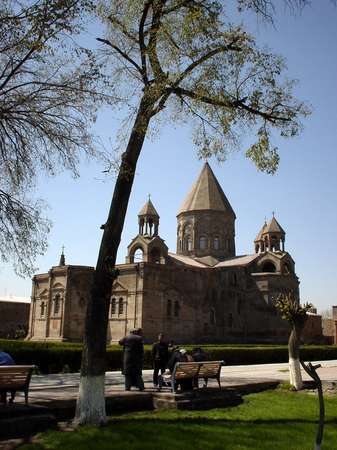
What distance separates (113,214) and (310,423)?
5155 mm

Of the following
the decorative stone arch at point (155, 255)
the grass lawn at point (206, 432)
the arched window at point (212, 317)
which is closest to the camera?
the grass lawn at point (206, 432)

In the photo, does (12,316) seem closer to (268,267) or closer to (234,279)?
(234,279)

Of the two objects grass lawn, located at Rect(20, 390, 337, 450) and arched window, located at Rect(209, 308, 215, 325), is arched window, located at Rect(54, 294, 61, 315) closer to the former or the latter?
arched window, located at Rect(209, 308, 215, 325)

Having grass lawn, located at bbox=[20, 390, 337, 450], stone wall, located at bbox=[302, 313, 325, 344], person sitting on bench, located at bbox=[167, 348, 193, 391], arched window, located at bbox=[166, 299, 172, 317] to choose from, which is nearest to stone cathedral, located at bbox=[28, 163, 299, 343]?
arched window, located at bbox=[166, 299, 172, 317]

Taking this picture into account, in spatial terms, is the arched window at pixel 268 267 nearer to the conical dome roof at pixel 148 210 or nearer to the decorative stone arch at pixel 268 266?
the decorative stone arch at pixel 268 266

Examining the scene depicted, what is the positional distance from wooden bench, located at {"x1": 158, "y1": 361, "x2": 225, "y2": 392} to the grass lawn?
0.98 metres

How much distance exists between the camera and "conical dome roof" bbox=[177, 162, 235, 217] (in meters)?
48.4

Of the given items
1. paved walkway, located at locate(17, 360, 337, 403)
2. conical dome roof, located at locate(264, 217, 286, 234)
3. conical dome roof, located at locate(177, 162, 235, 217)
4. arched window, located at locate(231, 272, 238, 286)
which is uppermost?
Result: conical dome roof, located at locate(177, 162, 235, 217)

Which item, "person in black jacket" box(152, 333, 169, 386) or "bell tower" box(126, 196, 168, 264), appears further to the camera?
"bell tower" box(126, 196, 168, 264)

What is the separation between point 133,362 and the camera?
11.0 metres

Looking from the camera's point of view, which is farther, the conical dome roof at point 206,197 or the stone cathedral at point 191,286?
the conical dome roof at point 206,197

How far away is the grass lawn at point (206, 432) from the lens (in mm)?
6815

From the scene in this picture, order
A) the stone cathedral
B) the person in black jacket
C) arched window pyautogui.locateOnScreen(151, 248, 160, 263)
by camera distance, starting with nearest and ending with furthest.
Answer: the person in black jacket, the stone cathedral, arched window pyautogui.locateOnScreen(151, 248, 160, 263)

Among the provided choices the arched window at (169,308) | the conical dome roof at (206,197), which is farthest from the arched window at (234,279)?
the arched window at (169,308)
